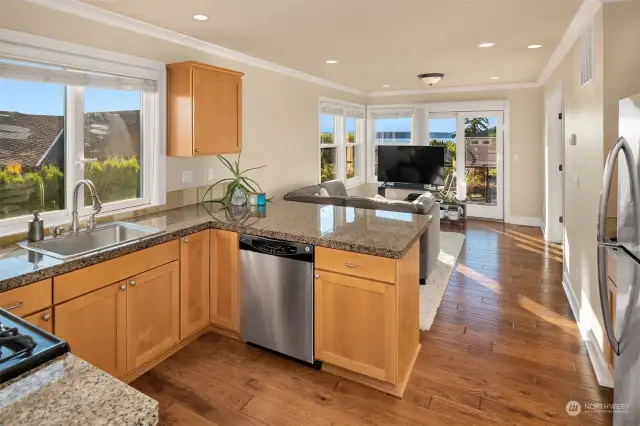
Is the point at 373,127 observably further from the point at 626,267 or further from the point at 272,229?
the point at 626,267

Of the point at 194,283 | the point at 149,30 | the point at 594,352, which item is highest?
the point at 149,30

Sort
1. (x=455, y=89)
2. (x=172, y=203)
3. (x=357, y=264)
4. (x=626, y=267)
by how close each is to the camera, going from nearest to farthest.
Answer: (x=626, y=267) < (x=357, y=264) < (x=172, y=203) < (x=455, y=89)

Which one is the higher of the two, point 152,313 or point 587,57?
point 587,57

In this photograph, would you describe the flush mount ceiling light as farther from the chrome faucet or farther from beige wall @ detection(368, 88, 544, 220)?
the chrome faucet

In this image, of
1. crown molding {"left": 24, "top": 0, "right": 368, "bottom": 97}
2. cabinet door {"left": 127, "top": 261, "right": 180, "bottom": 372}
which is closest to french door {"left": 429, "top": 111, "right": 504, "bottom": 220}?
crown molding {"left": 24, "top": 0, "right": 368, "bottom": 97}

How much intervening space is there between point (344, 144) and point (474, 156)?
2375 mm

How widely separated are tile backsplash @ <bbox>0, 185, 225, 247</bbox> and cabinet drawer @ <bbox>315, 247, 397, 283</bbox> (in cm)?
163

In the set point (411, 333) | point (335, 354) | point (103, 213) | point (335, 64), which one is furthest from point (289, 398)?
point (335, 64)

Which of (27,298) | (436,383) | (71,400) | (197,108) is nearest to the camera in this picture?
(71,400)

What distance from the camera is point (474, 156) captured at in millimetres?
7477

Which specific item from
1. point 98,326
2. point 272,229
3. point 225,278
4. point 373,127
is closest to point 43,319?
point 98,326

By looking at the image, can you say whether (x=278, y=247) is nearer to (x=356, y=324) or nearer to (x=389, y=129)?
(x=356, y=324)

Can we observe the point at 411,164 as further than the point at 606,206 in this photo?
Yes

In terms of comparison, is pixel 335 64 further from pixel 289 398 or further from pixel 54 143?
pixel 289 398
